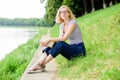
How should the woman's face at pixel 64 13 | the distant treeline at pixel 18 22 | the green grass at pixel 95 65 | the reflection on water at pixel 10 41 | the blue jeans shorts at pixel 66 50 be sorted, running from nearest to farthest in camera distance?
the green grass at pixel 95 65
the blue jeans shorts at pixel 66 50
the woman's face at pixel 64 13
the reflection on water at pixel 10 41
the distant treeline at pixel 18 22

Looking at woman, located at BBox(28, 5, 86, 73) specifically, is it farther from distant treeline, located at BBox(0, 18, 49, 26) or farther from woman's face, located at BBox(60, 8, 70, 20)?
distant treeline, located at BBox(0, 18, 49, 26)

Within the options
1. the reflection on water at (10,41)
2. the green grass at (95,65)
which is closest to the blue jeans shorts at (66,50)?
the green grass at (95,65)

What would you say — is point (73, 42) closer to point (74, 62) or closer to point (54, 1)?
point (74, 62)

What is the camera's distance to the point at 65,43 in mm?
8742

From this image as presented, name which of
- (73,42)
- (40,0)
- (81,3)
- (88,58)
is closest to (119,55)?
(88,58)

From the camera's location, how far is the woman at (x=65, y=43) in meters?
8.59

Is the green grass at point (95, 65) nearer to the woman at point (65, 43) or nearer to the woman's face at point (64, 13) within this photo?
the woman at point (65, 43)

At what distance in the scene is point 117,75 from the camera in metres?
6.46

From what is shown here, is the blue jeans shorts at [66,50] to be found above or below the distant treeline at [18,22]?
above

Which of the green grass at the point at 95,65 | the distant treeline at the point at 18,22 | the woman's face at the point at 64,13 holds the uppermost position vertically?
the woman's face at the point at 64,13

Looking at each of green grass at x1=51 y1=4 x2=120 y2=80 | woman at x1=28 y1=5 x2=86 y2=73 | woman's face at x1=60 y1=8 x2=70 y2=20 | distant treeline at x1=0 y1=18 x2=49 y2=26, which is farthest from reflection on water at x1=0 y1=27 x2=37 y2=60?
distant treeline at x1=0 y1=18 x2=49 y2=26

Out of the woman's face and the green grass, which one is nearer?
the green grass

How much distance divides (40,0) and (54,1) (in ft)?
6.12

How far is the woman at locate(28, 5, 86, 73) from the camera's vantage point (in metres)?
8.59
